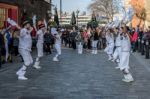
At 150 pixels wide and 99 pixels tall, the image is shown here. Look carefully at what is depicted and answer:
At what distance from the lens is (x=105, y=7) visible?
91.6 m

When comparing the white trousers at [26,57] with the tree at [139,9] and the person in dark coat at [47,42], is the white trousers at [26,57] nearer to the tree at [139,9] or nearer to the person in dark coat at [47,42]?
the person in dark coat at [47,42]

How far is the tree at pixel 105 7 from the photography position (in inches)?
3518

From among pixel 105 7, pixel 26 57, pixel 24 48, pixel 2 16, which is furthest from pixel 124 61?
pixel 105 7

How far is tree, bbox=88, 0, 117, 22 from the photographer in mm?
89356

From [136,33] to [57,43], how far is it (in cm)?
960

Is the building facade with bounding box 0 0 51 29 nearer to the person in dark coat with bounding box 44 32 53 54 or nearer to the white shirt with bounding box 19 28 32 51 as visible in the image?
the person in dark coat with bounding box 44 32 53 54

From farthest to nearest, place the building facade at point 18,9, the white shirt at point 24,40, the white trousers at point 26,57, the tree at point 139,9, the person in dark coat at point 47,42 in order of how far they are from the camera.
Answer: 1. the tree at point 139,9
2. the building facade at point 18,9
3. the person in dark coat at point 47,42
4. the white shirt at point 24,40
5. the white trousers at point 26,57

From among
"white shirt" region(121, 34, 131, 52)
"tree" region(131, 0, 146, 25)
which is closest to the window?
"white shirt" region(121, 34, 131, 52)

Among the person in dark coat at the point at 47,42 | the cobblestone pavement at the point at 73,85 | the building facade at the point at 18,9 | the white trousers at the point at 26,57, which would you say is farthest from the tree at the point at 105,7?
the white trousers at the point at 26,57

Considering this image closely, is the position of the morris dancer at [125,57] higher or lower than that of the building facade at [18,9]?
lower

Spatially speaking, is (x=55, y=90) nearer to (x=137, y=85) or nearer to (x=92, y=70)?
(x=137, y=85)

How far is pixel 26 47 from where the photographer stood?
53.8 ft

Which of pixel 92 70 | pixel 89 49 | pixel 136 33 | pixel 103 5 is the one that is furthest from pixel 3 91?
pixel 103 5

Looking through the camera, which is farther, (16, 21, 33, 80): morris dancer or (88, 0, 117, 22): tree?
(88, 0, 117, 22): tree
